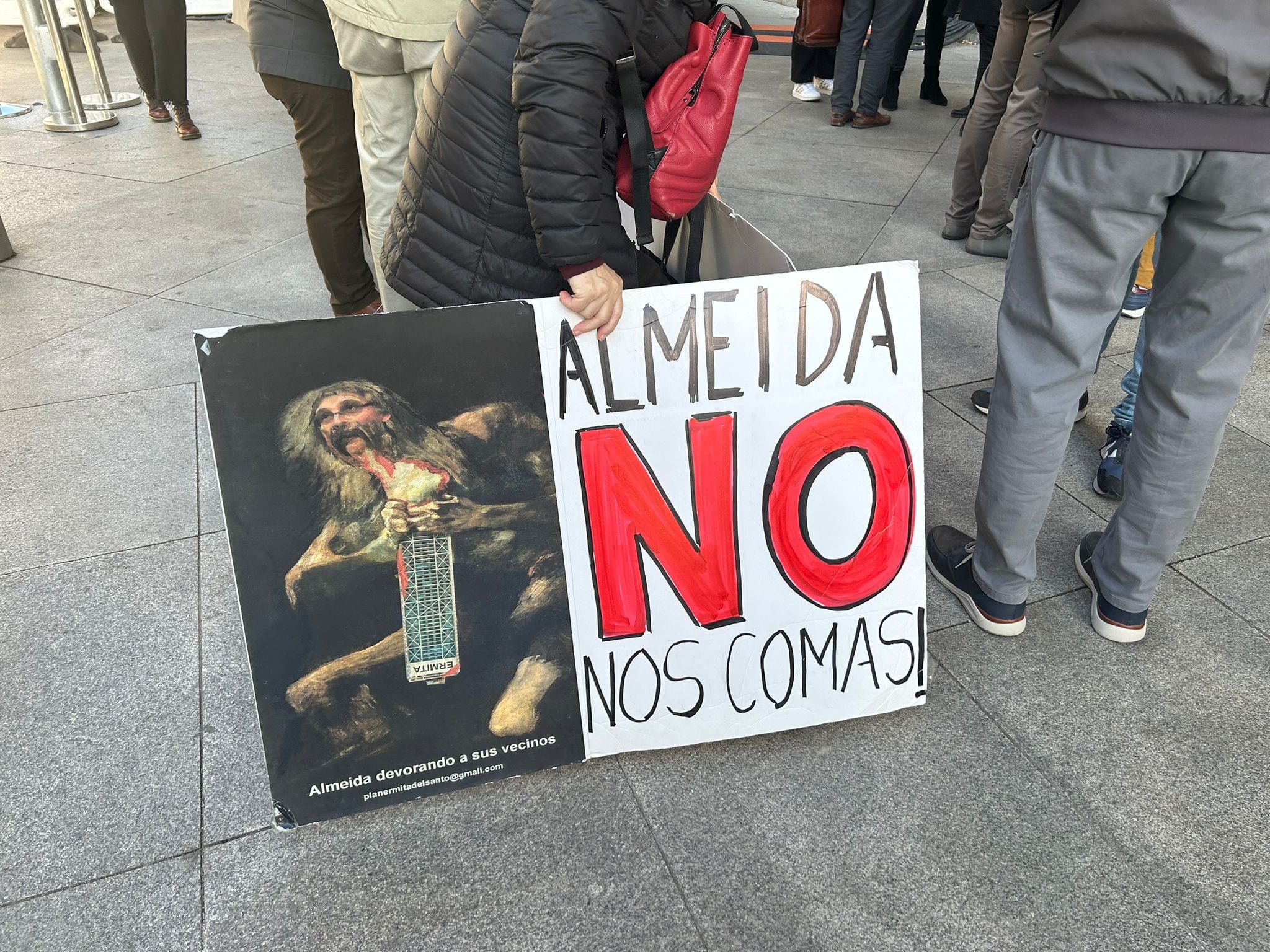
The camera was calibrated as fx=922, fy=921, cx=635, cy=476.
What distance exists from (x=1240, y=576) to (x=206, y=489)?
10.2ft

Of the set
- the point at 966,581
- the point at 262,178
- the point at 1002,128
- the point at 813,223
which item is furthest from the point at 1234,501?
the point at 262,178

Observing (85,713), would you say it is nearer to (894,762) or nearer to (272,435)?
(272,435)

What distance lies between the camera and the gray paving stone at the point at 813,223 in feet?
16.3

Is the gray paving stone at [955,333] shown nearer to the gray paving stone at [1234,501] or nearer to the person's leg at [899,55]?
the gray paving stone at [1234,501]

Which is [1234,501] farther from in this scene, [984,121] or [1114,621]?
[984,121]

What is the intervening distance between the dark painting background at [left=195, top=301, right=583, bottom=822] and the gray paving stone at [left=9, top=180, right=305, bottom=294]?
3348 mm

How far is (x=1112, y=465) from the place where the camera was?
9.67ft

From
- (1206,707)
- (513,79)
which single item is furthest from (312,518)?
(1206,707)

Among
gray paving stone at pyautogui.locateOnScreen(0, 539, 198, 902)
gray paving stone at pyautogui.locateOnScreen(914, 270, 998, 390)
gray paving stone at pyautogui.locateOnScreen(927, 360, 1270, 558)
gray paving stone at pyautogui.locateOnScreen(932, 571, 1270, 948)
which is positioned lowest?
gray paving stone at pyautogui.locateOnScreen(914, 270, 998, 390)

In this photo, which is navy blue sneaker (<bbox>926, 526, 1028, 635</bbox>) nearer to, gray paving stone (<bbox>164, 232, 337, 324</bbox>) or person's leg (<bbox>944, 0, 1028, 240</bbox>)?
person's leg (<bbox>944, 0, 1028, 240</bbox>)

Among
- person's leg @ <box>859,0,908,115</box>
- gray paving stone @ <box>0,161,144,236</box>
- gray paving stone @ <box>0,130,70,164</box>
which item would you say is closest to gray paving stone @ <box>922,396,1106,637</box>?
gray paving stone @ <box>0,161,144,236</box>

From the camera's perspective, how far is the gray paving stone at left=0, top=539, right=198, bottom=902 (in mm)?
1836

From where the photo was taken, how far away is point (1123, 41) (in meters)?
1.72

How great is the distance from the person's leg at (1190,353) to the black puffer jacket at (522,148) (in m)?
1.08
